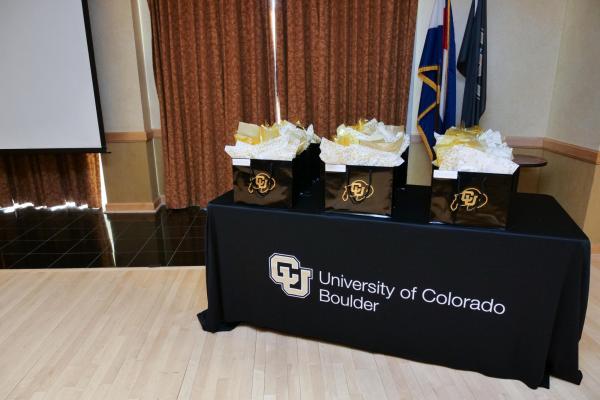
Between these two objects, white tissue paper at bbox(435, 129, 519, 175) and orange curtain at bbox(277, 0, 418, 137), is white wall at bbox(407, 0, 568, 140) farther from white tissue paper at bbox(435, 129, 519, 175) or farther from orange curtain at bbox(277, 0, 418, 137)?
white tissue paper at bbox(435, 129, 519, 175)

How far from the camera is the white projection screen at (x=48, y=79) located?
3326mm

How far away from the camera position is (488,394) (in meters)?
1.56

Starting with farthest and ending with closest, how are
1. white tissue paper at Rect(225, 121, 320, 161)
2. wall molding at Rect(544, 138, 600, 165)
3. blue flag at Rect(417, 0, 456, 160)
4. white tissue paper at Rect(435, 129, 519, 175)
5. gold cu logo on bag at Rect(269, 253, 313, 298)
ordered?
blue flag at Rect(417, 0, 456, 160) → wall molding at Rect(544, 138, 600, 165) → gold cu logo on bag at Rect(269, 253, 313, 298) → white tissue paper at Rect(225, 121, 320, 161) → white tissue paper at Rect(435, 129, 519, 175)

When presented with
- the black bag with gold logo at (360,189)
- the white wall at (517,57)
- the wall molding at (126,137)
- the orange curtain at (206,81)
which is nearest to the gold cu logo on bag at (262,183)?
the black bag with gold logo at (360,189)

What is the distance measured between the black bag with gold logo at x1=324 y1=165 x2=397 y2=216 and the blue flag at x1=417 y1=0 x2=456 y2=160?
5.65 feet

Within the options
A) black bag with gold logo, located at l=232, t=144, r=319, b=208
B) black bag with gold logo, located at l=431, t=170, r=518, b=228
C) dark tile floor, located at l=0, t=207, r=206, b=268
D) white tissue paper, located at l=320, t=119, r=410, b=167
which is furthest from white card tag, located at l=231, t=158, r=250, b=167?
dark tile floor, located at l=0, t=207, r=206, b=268

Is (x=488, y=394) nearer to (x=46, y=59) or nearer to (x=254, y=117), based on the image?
(x=254, y=117)

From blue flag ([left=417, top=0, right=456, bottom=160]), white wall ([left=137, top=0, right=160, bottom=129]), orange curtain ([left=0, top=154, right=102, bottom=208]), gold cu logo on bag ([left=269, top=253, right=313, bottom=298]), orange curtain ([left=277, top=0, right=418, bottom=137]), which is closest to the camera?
gold cu logo on bag ([left=269, top=253, right=313, bottom=298])

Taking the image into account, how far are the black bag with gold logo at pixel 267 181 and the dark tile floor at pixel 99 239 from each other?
1265 mm

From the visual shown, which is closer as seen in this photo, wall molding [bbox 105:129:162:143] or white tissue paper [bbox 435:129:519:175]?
white tissue paper [bbox 435:129:519:175]

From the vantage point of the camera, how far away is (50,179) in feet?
13.0

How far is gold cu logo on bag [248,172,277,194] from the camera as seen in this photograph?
1662 mm

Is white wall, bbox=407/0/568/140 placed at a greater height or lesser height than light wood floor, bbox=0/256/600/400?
greater

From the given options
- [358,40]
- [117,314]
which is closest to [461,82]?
[358,40]
